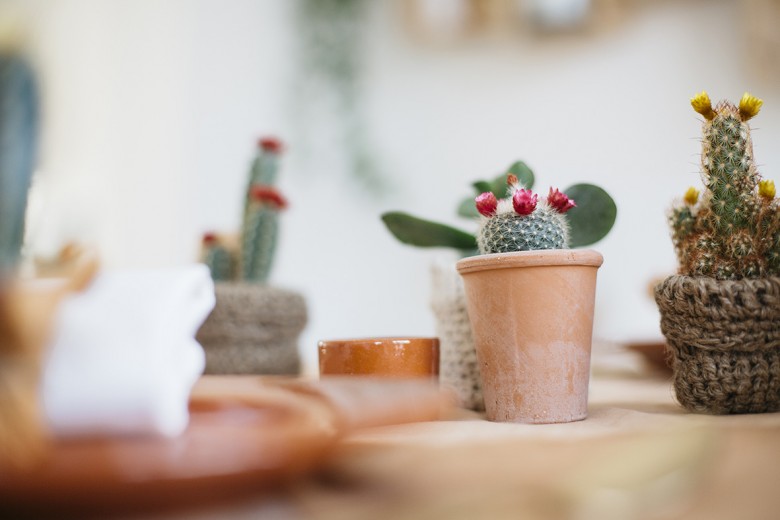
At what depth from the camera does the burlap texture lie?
0.79m

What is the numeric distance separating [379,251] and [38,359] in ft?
5.11

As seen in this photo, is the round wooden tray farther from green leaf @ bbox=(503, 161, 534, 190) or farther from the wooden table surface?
green leaf @ bbox=(503, 161, 534, 190)

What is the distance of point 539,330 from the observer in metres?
0.49

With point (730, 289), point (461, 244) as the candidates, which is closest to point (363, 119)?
point (461, 244)

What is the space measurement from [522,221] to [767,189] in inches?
7.4

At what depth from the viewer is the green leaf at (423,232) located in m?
0.62

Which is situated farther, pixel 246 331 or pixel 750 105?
pixel 246 331

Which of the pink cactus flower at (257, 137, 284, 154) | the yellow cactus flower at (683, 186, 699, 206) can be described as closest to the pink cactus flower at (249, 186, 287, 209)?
the pink cactus flower at (257, 137, 284, 154)

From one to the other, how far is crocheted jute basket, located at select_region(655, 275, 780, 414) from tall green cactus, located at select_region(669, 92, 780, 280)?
0.02m

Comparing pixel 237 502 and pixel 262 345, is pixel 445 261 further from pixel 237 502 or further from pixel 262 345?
pixel 237 502

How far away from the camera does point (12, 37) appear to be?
16.0 inches

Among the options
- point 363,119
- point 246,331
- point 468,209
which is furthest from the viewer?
point 363,119

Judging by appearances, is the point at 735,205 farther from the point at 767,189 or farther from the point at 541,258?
the point at 541,258

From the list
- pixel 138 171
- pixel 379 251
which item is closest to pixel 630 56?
pixel 379 251
